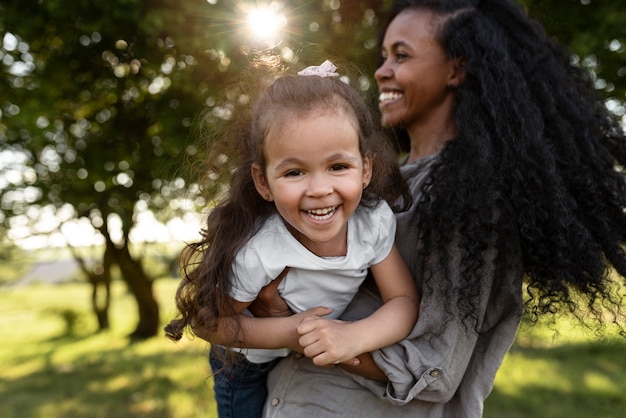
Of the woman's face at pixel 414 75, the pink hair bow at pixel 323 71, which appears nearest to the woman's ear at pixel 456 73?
the woman's face at pixel 414 75

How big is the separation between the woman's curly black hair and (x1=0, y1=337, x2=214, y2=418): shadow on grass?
5257 millimetres

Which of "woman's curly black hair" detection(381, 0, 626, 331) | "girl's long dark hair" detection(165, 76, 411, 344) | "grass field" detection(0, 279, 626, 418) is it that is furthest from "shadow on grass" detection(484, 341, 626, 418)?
"girl's long dark hair" detection(165, 76, 411, 344)

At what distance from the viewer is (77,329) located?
1548 cm

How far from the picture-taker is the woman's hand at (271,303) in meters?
1.95

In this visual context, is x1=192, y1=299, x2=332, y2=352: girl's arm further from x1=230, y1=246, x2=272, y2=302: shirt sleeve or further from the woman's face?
the woman's face

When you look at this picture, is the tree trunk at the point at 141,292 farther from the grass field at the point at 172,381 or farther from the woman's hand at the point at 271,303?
the woman's hand at the point at 271,303

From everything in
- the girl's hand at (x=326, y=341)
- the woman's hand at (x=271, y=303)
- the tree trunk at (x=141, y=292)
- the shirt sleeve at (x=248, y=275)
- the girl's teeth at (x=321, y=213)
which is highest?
the girl's teeth at (x=321, y=213)

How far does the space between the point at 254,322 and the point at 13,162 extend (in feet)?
26.1

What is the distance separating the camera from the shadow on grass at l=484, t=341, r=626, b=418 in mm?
6301

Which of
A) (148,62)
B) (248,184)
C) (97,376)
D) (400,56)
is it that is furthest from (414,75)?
(97,376)

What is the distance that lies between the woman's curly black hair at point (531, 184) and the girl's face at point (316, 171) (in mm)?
353

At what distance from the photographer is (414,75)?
8.12ft

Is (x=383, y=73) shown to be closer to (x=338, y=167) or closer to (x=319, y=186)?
(x=338, y=167)

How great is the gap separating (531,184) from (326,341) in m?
0.79
